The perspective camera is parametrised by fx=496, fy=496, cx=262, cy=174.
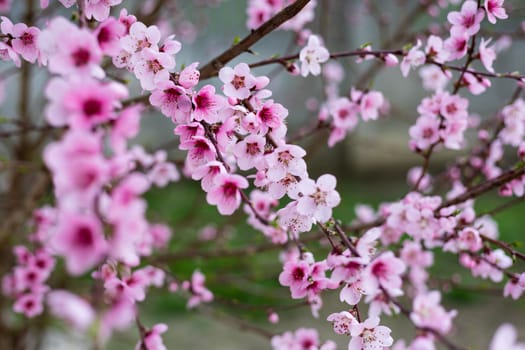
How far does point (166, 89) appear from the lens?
0.67 m

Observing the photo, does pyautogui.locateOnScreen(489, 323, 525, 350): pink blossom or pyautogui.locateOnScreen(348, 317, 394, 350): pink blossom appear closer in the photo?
pyautogui.locateOnScreen(489, 323, 525, 350): pink blossom

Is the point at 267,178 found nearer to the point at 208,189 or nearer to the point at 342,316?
the point at 208,189

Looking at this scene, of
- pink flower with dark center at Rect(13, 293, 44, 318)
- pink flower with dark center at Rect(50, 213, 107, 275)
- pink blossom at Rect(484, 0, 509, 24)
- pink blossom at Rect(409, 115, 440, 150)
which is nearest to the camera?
pink flower with dark center at Rect(50, 213, 107, 275)

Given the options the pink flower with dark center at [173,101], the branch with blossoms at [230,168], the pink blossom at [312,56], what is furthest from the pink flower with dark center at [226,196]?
the pink blossom at [312,56]

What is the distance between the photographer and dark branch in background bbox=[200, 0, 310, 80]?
72cm

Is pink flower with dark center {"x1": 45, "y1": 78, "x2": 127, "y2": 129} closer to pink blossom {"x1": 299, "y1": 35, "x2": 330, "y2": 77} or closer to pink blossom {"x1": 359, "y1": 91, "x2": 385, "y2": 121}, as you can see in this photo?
pink blossom {"x1": 299, "y1": 35, "x2": 330, "y2": 77}

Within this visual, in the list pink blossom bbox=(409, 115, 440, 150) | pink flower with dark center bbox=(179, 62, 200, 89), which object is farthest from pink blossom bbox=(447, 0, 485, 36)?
pink flower with dark center bbox=(179, 62, 200, 89)

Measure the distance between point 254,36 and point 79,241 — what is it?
503 mm

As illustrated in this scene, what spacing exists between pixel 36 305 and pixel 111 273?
533 mm

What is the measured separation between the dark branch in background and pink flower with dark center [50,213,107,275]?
472mm

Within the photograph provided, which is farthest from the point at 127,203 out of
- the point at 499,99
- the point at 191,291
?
the point at 499,99

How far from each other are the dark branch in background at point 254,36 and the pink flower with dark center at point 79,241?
0.47 meters

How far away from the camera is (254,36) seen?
2.59 feet

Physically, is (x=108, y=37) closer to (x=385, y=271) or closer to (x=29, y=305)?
(x=385, y=271)
